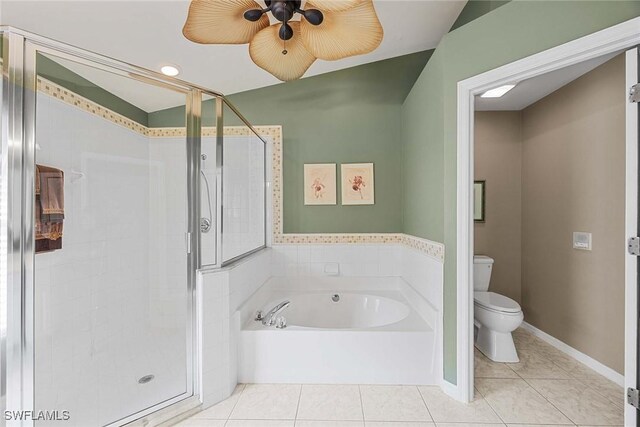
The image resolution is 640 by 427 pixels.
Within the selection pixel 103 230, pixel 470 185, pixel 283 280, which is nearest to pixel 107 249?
pixel 103 230

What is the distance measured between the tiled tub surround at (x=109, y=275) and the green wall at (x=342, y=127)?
1.26m

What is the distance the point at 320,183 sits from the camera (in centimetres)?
287

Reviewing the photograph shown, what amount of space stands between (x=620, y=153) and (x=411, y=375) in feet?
7.12

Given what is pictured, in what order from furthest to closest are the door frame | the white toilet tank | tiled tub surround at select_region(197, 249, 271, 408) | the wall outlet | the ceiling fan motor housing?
the wall outlet < the white toilet tank < tiled tub surround at select_region(197, 249, 271, 408) < the door frame < the ceiling fan motor housing

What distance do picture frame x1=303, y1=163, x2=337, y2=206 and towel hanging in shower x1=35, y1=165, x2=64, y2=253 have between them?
188 cm

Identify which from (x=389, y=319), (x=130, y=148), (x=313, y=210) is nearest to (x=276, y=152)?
Answer: (x=313, y=210)

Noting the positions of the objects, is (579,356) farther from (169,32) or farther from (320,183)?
(169,32)

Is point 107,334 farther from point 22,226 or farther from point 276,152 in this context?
point 276,152

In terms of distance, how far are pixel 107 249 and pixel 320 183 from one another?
1.82 meters

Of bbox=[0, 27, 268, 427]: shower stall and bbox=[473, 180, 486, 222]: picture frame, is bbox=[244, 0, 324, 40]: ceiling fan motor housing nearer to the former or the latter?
bbox=[0, 27, 268, 427]: shower stall

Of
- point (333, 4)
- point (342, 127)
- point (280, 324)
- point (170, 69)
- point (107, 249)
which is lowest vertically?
point (280, 324)

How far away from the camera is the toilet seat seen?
2229mm

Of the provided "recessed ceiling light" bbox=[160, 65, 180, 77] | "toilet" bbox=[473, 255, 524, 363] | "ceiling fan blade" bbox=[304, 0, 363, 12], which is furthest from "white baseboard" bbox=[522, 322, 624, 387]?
"recessed ceiling light" bbox=[160, 65, 180, 77]

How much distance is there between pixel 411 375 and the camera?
192 centimetres
